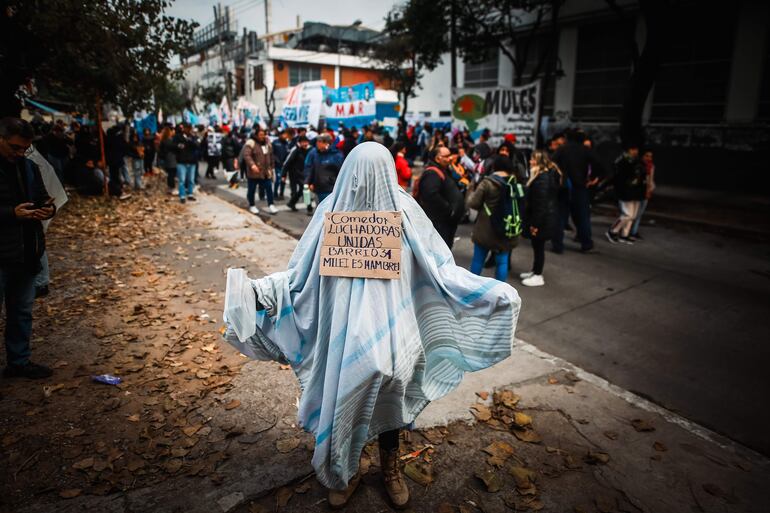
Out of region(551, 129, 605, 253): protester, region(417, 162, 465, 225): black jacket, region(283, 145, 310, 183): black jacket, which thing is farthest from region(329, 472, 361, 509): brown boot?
region(283, 145, 310, 183): black jacket

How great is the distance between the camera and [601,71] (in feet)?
67.4

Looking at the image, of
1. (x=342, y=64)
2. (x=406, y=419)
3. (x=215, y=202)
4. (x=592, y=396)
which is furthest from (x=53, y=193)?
(x=342, y=64)

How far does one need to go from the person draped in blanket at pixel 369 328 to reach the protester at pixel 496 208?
3.38 m

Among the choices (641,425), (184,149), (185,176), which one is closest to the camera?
(641,425)

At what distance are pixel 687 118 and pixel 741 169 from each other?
124 inches

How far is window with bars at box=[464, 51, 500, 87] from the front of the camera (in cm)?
2566

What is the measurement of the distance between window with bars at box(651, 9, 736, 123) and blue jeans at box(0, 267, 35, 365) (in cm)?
2013

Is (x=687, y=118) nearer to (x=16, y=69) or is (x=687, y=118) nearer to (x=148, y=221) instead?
(x=148, y=221)

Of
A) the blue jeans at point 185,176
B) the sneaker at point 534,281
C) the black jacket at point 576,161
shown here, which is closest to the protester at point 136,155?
the blue jeans at point 185,176

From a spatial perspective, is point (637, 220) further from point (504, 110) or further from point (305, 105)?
point (305, 105)

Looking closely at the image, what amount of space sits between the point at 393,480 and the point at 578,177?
7430mm

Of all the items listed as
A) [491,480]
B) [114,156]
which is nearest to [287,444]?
[491,480]

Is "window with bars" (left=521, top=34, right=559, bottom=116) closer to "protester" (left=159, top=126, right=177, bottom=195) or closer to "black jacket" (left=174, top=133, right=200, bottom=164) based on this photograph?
"black jacket" (left=174, top=133, right=200, bottom=164)

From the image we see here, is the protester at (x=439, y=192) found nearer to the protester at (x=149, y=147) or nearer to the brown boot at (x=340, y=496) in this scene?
the brown boot at (x=340, y=496)
